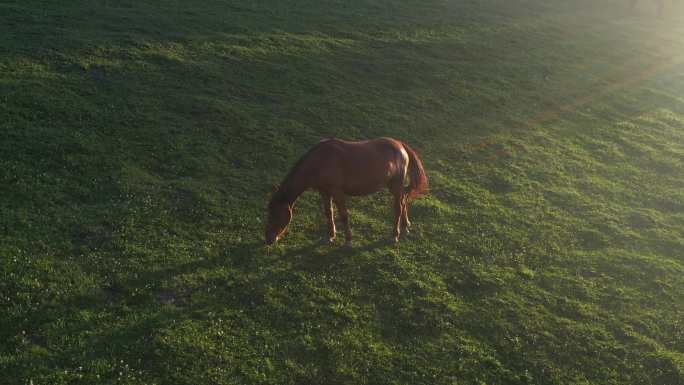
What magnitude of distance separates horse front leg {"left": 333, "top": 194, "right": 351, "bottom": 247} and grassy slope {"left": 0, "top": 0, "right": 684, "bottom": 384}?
0.45 metres

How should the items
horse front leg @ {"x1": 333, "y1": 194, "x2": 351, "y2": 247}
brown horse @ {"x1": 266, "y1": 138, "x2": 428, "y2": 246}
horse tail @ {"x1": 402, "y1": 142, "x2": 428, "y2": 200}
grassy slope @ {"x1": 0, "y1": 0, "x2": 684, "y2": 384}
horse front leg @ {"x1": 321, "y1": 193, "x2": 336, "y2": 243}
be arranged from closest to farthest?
1. grassy slope @ {"x1": 0, "y1": 0, "x2": 684, "y2": 384}
2. brown horse @ {"x1": 266, "y1": 138, "x2": 428, "y2": 246}
3. horse front leg @ {"x1": 333, "y1": 194, "x2": 351, "y2": 247}
4. horse front leg @ {"x1": 321, "y1": 193, "x2": 336, "y2": 243}
5. horse tail @ {"x1": 402, "y1": 142, "x2": 428, "y2": 200}

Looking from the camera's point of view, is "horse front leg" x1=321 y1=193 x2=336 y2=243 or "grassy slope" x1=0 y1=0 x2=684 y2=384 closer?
"grassy slope" x1=0 y1=0 x2=684 y2=384

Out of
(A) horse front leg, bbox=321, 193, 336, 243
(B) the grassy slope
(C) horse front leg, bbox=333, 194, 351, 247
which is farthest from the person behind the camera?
(A) horse front leg, bbox=321, 193, 336, 243

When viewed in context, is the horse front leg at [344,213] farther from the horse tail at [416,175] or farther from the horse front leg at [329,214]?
the horse tail at [416,175]

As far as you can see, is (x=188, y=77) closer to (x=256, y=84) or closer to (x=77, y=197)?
(x=256, y=84)

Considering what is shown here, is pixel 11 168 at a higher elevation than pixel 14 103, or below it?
below

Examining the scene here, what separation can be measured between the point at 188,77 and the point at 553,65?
72.2ft

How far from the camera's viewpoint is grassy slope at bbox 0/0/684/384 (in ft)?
31.7

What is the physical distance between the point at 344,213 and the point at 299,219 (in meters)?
1.87

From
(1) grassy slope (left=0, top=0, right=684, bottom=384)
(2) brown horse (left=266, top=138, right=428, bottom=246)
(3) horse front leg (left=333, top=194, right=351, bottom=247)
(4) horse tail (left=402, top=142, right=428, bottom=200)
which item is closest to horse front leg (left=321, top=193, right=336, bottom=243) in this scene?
(2) brown horse (left=266, top=138, right=428, bottom=246)

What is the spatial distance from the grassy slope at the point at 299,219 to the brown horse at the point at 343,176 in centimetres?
113

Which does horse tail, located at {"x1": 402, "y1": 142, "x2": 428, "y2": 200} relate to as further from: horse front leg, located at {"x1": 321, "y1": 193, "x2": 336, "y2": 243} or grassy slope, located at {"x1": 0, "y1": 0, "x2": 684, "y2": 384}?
horse front leg, located at {"x1": 321, "y1": 193, "x2": 336, "y2": 243}

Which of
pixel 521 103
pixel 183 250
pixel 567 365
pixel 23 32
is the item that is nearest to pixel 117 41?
pixel 23 32

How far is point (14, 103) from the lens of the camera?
16.2m
